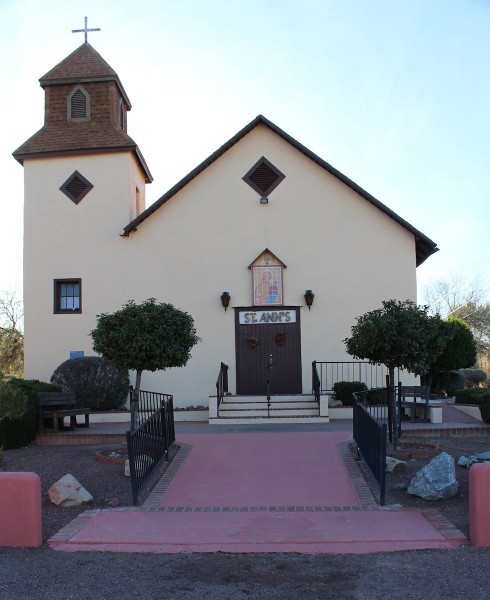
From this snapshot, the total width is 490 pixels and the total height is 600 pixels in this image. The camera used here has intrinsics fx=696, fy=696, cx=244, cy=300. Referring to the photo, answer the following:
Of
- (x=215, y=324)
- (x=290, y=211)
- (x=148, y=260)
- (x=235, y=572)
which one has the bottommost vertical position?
(x=235, y=572)

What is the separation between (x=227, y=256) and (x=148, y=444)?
30.7 ft

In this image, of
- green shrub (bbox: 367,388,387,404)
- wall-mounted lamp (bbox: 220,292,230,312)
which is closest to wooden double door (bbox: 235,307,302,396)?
wall-mounted lamp (bbox: 220,292,230,312)

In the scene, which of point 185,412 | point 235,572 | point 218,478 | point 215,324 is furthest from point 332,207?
point 235,572

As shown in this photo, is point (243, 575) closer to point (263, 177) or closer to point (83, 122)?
point (263, 177)

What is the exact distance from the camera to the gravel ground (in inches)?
234

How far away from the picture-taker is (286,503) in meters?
9.28

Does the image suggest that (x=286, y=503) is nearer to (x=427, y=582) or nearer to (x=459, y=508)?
(x=459, y=508)

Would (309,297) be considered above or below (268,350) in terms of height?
above

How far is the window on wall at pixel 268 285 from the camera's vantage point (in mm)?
18562

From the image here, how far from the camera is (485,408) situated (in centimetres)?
1488

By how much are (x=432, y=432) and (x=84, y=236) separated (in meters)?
10.9

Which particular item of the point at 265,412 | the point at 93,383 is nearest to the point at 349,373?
the point at 265,412

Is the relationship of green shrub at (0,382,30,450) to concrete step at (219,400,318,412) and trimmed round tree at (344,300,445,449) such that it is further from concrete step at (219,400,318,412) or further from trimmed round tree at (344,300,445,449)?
trimmed round tree at (344,300,445,449)

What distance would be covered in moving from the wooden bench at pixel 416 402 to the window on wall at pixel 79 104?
11880 mm
